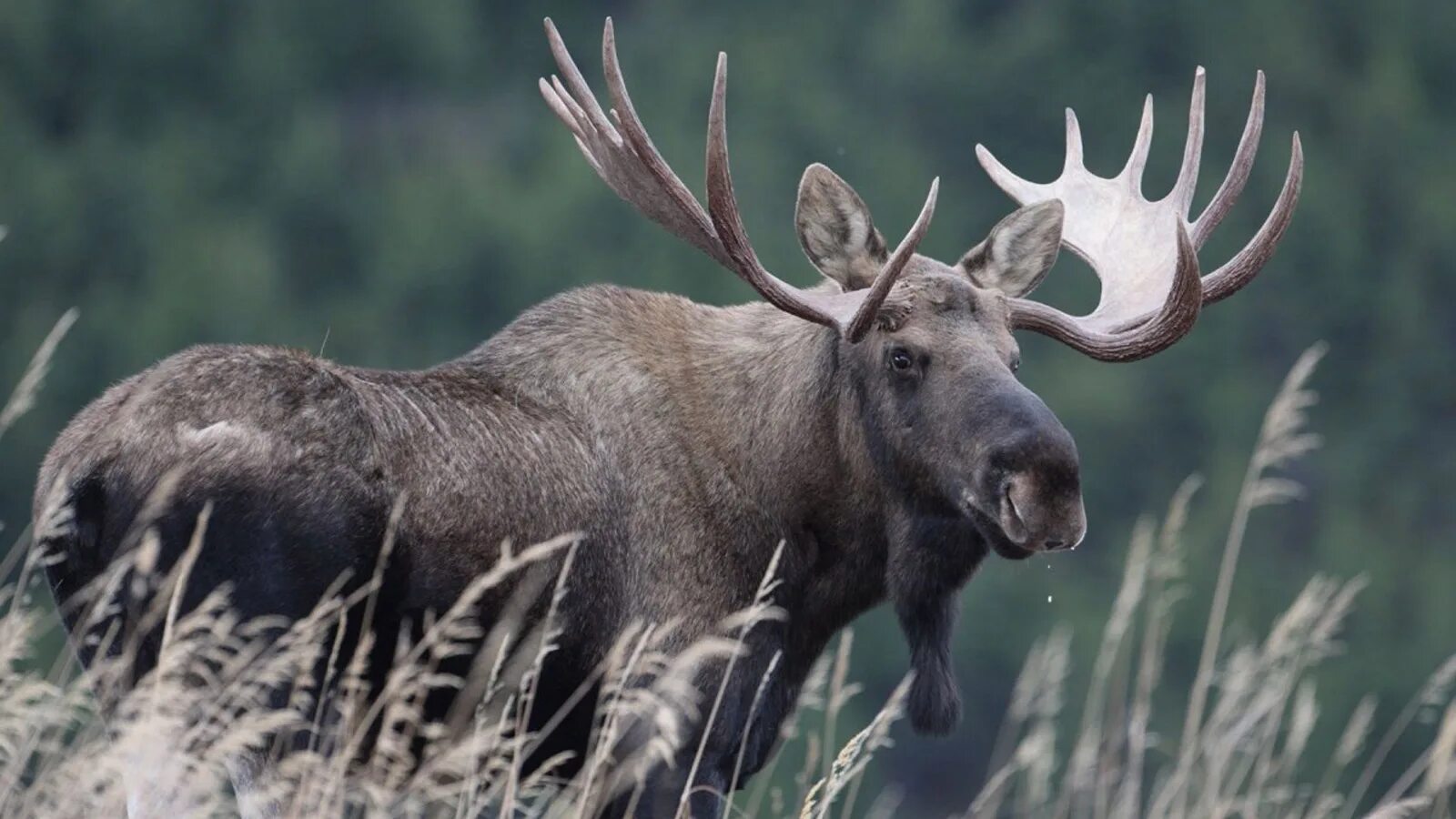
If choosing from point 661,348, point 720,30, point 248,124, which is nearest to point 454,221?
point 248,124

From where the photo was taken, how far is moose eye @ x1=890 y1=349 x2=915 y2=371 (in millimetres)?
5477

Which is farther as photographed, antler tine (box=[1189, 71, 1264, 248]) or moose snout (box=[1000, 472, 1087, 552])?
antler tine (box=[1189, 71, 1264, 248])

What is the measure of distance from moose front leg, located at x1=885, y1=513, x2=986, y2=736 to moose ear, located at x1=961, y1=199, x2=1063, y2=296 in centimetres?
72

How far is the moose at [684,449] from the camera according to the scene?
468 centimetres

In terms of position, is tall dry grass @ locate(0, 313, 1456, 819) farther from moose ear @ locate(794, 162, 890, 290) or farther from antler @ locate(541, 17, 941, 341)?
moose ear @ locate(794, 162, 890, 290)

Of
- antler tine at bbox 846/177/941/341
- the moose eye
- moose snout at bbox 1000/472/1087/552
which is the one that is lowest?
moose snout at bbox 1000/472/1087/552

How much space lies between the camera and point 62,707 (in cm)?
389

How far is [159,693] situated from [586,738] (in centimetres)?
162

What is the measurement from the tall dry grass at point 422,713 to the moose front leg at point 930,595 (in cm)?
27

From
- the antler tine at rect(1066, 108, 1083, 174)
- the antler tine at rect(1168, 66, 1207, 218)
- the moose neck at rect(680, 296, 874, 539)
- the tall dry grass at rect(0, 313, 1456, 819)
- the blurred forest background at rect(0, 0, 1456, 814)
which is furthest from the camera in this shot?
the blurred forest background at rect(0, 0, 1456, 814)

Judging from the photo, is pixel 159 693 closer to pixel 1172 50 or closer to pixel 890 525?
pixel 890 525

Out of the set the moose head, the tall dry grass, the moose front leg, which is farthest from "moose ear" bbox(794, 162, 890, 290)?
the tall dry grass

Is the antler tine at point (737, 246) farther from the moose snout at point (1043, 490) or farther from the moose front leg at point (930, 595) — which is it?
the moose snout at point (1043, 490)

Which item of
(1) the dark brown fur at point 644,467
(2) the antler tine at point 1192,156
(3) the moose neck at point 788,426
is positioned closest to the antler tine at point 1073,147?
(2) the antler tine at point 1192,156
